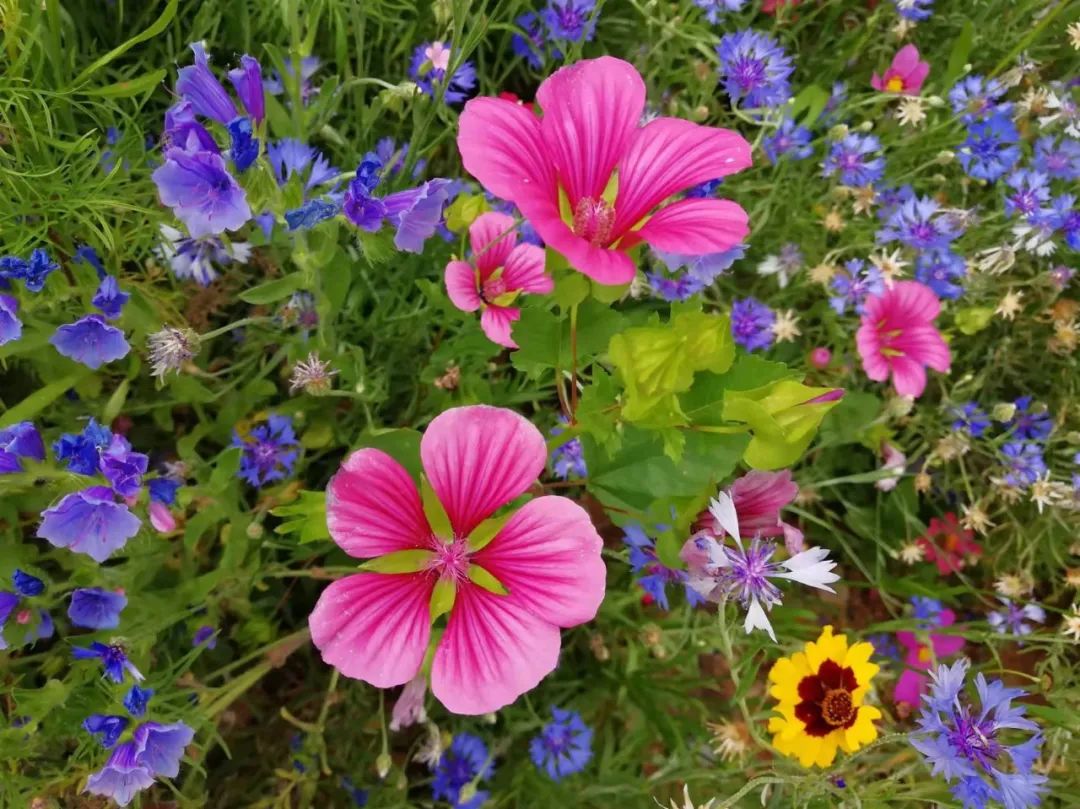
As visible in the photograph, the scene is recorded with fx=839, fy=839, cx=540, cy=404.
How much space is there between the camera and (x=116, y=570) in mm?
985

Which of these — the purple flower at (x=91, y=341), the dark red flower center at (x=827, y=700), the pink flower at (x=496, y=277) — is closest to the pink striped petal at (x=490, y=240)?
the pink flower at (x=496, y=277)

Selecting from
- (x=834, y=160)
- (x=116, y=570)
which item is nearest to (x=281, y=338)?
(x=116, y=570)

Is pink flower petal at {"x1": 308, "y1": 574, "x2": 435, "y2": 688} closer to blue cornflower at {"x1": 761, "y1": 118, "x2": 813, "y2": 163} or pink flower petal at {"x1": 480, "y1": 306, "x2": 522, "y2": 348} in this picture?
pink flower petal at {"x1": 480, "y1": 306, "x2": 522, "y2": 348}

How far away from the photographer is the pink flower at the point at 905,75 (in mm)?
1416

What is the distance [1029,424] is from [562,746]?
93 cm

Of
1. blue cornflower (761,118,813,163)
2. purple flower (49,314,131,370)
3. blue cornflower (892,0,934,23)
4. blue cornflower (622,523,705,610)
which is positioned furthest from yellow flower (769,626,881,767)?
blue cornflower (892,0,934,23)

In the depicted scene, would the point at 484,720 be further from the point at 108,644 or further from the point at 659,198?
the point at 659,198

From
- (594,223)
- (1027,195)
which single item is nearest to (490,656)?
(594,223)

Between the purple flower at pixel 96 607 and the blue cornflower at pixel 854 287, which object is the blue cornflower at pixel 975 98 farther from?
the purple flower at pixel 96 607

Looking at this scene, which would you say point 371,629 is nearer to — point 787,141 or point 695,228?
point 695,228

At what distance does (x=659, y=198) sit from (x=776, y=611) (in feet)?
2.54

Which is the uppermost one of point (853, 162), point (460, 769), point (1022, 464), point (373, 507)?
point (853, 162)

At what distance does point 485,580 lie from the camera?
747mm

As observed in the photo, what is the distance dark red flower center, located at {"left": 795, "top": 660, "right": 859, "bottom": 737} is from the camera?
988 millimetres
